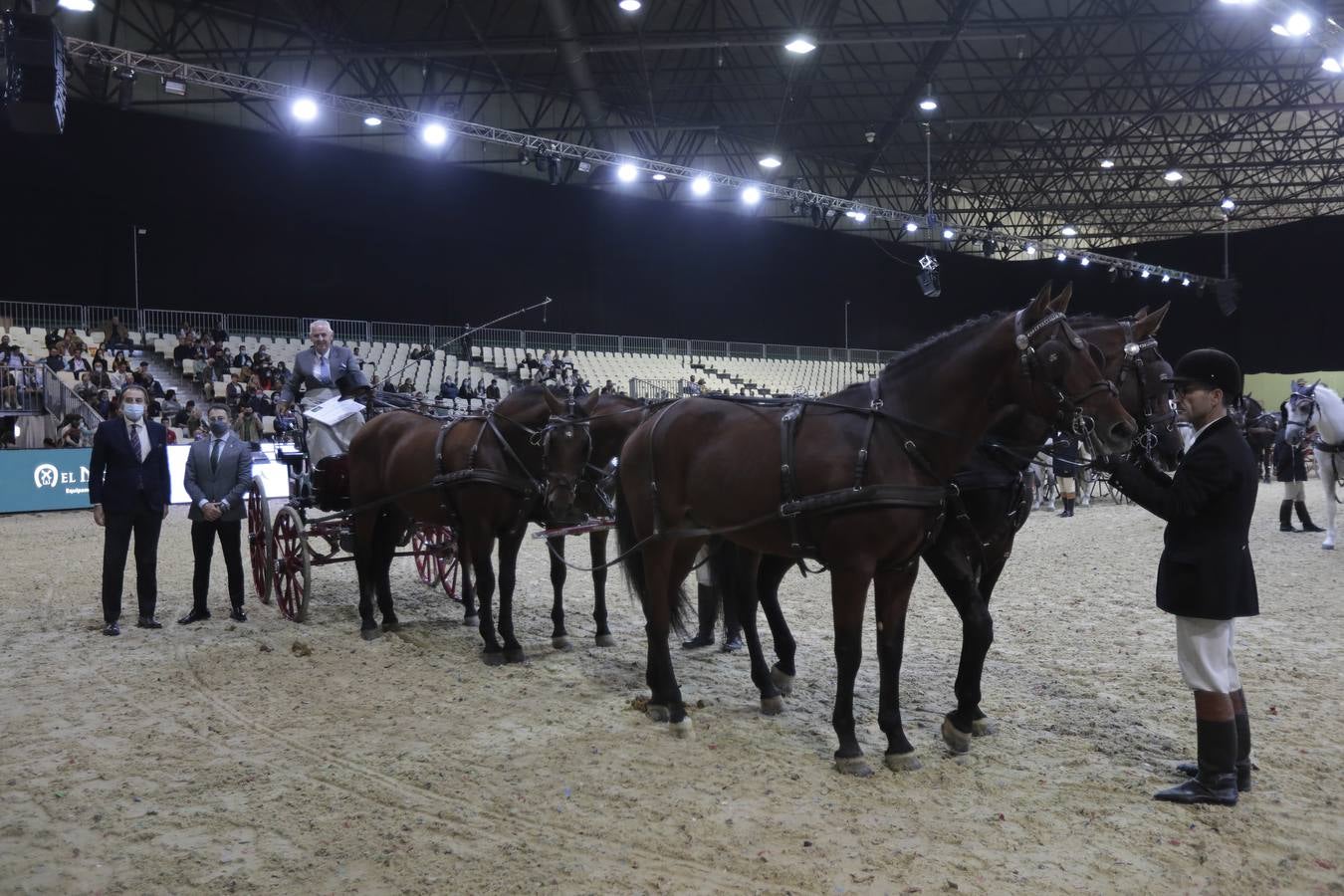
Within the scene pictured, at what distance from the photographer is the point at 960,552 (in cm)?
464

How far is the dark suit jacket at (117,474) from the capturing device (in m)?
7.37

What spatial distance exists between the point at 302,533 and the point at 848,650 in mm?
5121

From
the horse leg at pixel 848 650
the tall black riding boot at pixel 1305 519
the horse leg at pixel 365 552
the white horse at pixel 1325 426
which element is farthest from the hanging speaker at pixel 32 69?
the tall black riding boot at pixel 1305 519

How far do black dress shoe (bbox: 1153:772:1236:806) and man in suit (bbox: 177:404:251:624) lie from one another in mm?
6851

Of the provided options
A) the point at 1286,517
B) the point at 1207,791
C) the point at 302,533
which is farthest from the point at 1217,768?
the point at 1286,517

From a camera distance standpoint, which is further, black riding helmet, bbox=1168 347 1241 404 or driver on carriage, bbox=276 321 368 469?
driver on carriage, bbox=276 321 368 469

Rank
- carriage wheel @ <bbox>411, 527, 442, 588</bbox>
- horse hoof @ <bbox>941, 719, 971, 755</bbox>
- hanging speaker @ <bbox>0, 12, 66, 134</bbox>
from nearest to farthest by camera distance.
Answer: horse hoof @ <bbox>941, 719, 971, 755</bbox>
carriage wheel @ <bbox>411, 527, 442, 588</bbox>
hanging speaker @ <bbox>0, 12, 66, 134</bbox>

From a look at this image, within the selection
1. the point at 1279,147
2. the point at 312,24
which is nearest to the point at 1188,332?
the point at 1279,147

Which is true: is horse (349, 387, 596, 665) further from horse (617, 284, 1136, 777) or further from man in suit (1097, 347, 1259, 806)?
man in suit (1097, 347, 1259, 806)

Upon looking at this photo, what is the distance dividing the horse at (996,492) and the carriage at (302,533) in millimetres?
4477

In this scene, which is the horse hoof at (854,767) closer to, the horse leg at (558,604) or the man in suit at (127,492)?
the horse leg at (558,604)

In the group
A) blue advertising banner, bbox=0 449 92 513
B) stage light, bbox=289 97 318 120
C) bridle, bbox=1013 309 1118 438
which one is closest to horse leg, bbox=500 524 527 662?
bridle, bbox=1013 309 1118 438

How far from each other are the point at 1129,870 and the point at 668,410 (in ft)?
9.82

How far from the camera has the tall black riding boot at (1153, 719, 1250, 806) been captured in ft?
12.3
